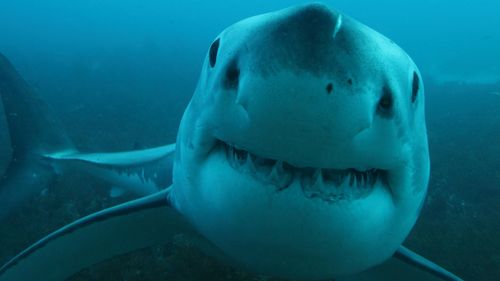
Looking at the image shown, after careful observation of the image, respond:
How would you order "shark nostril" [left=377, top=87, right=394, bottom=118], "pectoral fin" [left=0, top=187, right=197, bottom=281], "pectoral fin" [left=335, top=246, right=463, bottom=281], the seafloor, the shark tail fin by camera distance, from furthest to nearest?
the shark tail fin → the seafloor → "pectoral fin" [left=335, top=246, right=463, bottom=281] → "pectoral fin" [left=0, top=187, right=197, bottom=281] → "shark nostril" [left=377, top=87, right=394, bottom=118]

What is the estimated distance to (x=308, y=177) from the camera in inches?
54.1

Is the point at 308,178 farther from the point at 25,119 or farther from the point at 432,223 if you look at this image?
the point at 432,223

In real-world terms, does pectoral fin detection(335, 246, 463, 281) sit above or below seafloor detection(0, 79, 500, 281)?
above

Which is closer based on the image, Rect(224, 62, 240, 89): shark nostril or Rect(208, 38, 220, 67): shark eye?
Rect(224, 62, 240, 89): shark nostril

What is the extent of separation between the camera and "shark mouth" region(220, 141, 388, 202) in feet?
4.48

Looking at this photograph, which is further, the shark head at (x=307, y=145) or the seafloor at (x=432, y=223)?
the seafloor at (x=432, y=223)

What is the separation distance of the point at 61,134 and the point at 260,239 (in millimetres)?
4810

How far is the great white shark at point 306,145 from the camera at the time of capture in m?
1.09

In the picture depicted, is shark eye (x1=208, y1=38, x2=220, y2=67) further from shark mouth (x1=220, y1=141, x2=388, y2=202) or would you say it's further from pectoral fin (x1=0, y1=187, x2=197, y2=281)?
pectoral fin (x1=0, y1=187, x2=197, y2=281)

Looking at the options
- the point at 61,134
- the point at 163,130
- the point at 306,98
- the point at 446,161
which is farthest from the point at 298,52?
the point at 163,130

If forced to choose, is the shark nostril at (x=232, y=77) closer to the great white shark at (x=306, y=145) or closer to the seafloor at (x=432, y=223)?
the great white shark at (x=306, y=145)

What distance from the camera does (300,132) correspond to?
45.5 inches

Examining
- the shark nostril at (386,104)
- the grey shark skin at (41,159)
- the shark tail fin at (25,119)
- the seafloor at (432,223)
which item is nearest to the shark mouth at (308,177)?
the shark nostril at (386,104)

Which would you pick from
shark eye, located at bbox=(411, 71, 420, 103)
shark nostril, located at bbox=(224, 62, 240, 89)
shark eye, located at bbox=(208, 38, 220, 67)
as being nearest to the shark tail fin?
shark eye, located at bbox=(208, 38, 220, 67)
